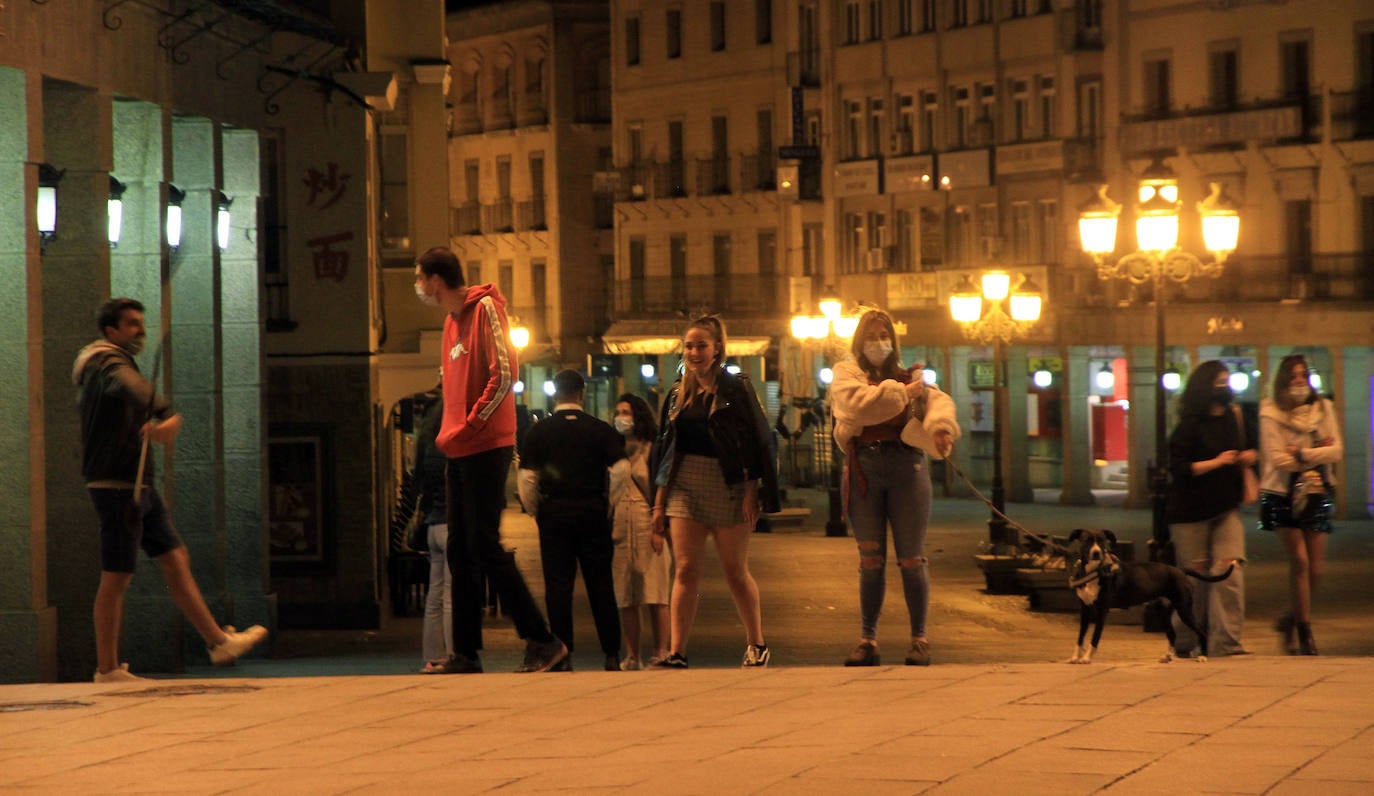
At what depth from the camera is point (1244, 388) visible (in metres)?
47.7

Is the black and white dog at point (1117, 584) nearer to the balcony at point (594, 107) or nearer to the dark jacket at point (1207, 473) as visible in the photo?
the dark jacket at point (1207, 473)

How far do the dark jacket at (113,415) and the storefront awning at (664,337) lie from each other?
46742 millimetres

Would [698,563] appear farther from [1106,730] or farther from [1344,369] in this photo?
[1344,369]

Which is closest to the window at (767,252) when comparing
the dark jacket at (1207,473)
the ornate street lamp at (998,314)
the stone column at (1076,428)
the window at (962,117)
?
the window at (962,117)

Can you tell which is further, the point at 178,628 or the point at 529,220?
the point at 529,220

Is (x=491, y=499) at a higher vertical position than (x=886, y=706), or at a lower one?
higher

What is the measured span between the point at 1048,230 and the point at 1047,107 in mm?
2780

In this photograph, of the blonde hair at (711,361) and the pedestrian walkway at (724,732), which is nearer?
the pedestrian walkway at (724,732)

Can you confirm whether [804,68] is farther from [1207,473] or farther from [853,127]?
[1207,473]

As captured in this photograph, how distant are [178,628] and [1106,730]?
33.1ft

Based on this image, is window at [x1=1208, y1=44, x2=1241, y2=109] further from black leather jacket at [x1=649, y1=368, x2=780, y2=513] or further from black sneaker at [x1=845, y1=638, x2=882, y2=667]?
black leather jacket at [x1=649, y1=368, x2=780, y2=513]

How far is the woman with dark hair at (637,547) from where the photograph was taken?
15125 mm

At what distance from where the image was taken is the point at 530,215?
7712cm

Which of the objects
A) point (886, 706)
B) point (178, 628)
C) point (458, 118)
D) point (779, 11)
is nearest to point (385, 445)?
point (178, 628)
